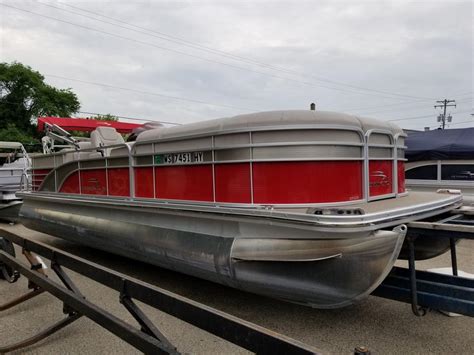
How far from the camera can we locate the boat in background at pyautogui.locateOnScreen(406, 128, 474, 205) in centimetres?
768

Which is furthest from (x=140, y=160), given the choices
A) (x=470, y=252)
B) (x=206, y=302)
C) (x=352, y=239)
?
(x=470, y=252)

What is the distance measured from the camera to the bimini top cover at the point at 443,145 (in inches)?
305

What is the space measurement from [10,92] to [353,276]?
3871 cm

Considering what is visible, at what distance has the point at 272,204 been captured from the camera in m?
3.35

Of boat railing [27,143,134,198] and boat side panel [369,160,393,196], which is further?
boat railing [27,143,134,198]

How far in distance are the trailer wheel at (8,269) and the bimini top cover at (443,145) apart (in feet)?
23.7

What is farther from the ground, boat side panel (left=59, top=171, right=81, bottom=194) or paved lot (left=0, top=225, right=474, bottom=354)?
boat side panel (left=59, top=171, right=81, bottom=194)

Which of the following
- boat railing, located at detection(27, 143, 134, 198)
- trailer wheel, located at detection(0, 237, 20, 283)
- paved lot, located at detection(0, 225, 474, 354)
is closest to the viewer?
paved lot, located at detection(0, 225, 474, 354)

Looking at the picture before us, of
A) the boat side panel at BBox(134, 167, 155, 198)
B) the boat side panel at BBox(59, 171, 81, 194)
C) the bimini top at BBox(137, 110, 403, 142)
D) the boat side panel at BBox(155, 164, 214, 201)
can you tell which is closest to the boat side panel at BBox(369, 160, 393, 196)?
the bimini top at BBox(137, 110, 403, 142)

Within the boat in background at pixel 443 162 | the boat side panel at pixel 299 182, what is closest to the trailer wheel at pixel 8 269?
the boat side panel at pixel 299 182

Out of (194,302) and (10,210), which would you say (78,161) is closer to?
(194,302)

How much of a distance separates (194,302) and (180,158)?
7.39ft

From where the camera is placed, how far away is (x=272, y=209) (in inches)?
124

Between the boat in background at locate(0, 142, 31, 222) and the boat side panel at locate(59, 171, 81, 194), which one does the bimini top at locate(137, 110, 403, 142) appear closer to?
the boat side panel at locate(59, 171, 81, 194)
